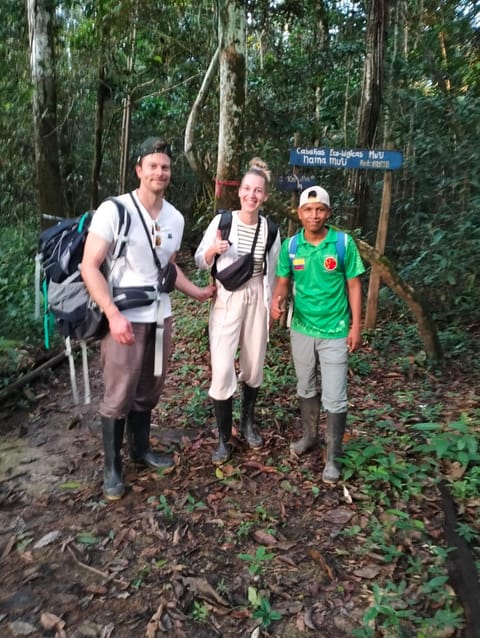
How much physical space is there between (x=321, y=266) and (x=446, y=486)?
5.68 ft

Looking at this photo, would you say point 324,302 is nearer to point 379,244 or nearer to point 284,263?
point 284,263

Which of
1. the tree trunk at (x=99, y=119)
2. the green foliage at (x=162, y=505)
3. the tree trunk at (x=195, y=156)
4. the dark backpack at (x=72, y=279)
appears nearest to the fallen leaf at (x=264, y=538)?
the green foliage at (x=162, y=505)

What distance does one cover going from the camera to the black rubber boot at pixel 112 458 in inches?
141

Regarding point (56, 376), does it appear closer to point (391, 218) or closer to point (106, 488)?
point (106, 488)

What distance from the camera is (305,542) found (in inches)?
126

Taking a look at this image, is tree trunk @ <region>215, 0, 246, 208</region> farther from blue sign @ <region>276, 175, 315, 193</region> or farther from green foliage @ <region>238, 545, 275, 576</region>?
green foliage @ <region>238, 545, 275, 576</region>

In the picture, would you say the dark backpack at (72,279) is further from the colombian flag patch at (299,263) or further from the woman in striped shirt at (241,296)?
the colombian flag patch at (299,263)

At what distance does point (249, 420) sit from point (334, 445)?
81 centimetres

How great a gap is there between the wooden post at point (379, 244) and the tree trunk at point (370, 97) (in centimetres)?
215

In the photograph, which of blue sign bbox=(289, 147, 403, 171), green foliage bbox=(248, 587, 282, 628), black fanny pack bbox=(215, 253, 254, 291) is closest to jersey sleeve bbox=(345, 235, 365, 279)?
black fanny pack bbox=(215, 253, 254, 291)

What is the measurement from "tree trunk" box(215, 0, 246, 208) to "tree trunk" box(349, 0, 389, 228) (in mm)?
3627

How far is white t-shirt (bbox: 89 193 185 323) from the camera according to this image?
318cm

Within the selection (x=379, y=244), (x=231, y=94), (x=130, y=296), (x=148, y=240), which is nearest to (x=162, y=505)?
(x=130, y=296)

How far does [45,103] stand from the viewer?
9.88 metres
